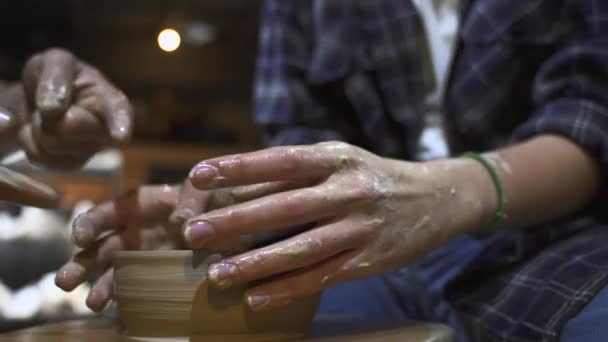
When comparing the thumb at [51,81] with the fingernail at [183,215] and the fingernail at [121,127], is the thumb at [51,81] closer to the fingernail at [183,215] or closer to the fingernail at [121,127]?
the fingernail at [121,127]

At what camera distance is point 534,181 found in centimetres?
96

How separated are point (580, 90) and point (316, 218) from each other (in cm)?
58

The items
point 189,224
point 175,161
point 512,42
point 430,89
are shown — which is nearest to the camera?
point 189,224

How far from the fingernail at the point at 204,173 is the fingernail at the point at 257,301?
0.13m

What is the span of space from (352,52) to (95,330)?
810 mm

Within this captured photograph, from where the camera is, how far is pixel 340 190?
702 mm

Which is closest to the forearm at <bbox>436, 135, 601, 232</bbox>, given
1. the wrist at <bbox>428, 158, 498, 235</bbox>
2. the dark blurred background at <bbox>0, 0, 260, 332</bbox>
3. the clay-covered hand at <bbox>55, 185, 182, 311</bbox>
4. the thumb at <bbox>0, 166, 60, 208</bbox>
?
the wrist at <bbox>428, 158, 498, 235</bbox>

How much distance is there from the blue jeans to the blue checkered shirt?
52 millimetres

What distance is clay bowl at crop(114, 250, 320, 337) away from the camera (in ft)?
2.27

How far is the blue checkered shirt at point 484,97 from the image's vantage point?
0.91m

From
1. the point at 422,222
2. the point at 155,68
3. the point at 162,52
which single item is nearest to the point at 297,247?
the point at 422,222

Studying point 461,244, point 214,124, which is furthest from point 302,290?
point 214,124

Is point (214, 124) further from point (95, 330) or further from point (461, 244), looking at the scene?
point (95, 330)

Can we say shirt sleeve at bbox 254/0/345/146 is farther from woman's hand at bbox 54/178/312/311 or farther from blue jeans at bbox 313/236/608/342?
woman's hand at bbox 54/178/312/311
